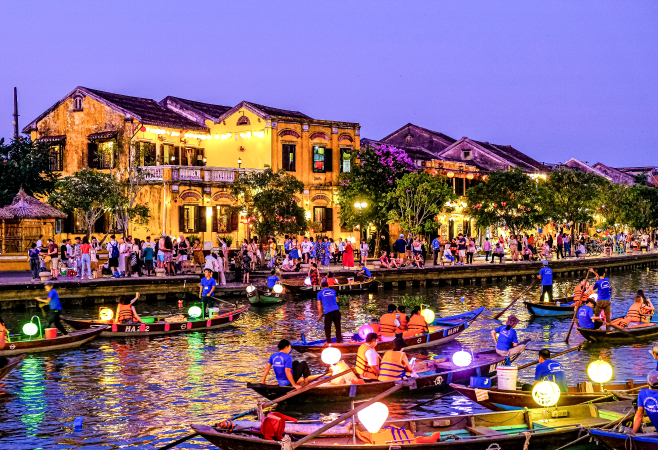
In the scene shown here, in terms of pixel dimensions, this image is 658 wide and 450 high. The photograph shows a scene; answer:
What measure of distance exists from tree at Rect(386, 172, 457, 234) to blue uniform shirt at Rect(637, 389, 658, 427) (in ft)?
110

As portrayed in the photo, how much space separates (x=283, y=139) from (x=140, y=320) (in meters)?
25.1

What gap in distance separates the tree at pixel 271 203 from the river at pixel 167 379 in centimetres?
1035

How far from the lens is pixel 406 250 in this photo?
1767 inches

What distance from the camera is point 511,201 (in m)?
53.1

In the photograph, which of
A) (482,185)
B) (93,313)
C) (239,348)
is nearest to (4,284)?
(93,313)

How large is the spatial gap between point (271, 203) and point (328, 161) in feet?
31.7

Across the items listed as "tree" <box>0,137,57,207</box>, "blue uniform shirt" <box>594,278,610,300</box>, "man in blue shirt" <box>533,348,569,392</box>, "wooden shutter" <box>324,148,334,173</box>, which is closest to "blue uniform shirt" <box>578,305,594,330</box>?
"blue uniform shirt" <box>594,278,610,300</box>

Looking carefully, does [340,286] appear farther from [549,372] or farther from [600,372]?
[549,372]

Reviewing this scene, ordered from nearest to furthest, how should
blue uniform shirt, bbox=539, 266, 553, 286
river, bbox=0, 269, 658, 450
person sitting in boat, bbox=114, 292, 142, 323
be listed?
river, bbox=0, 269, 658, 450
person sitting in boat, bbox=114, 292, 142, 323
blue uniform shirt, bbox=539, 266, 553, 286

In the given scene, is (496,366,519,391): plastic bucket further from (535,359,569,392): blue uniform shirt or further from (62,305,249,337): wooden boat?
(62,305,249,337): wooden boat

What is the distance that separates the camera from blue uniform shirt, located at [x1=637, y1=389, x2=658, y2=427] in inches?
448

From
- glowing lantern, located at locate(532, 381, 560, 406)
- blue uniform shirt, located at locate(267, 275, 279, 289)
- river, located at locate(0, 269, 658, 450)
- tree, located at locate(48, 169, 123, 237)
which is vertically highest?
tree, located at locate(48, 169, 123, 237)

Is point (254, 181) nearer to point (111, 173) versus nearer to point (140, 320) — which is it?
point (111, 173)

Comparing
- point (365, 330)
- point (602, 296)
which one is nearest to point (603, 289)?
point (602, 296)
